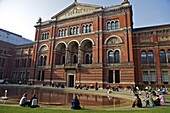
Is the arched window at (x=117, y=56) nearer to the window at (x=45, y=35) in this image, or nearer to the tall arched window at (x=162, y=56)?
the tall arched window at (x=162, y=56)

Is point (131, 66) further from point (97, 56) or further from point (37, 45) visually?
point (37, 45)

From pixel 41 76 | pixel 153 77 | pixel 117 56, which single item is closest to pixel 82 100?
pixel 117 56

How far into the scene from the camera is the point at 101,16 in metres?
33.5

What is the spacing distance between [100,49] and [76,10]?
14.8m

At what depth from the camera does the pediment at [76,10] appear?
35688 mm

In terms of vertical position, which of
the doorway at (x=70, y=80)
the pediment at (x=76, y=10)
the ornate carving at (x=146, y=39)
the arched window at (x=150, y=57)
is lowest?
the doorway at (x=70, y=80)

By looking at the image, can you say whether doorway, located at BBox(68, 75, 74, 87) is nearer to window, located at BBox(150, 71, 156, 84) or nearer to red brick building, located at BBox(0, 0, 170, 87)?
red brick building, located at BBox(0, 0, 170, 87)

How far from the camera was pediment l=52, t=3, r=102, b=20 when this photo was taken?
3569cm

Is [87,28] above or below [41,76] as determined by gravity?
above

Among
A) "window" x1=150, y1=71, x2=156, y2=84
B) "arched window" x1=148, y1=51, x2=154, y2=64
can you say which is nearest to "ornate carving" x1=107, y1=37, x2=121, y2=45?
"arched window" x1=148, y1=51, x2=154, y2=64

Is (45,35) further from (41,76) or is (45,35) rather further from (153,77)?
(153,77)

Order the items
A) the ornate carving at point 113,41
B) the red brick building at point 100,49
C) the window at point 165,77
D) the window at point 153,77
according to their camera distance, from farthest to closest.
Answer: the ornate carving at point 113,41 → the red brick building at point 100,49 → the window at point 153,77 → the window at point 165,77

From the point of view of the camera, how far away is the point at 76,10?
38094 mm

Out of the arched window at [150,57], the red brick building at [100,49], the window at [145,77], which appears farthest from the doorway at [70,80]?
the arched window at [150,57]
